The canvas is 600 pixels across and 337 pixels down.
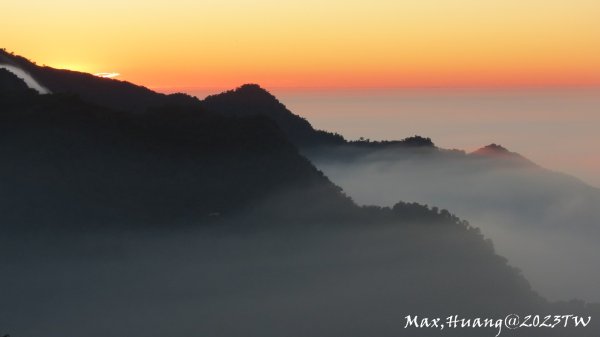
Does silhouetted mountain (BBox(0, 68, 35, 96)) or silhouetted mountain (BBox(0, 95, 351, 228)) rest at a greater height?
silhouetted mountain (BBox(0, 68, 35, 96))

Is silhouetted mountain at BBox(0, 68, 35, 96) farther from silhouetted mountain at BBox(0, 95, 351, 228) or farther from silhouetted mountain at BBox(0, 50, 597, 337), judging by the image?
silhouetted mountain at BBox(0, 95, 351, 228)

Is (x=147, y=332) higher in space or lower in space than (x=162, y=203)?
lower

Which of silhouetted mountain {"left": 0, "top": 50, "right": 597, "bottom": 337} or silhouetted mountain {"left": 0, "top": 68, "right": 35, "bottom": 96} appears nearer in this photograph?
silhouetted mountain {"left": 0, "top": 50, "right": 597, "bottom": 337}

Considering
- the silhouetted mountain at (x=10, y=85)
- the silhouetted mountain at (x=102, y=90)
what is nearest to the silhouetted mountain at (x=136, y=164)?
the silhouetted mountain at (x=10, y=85)

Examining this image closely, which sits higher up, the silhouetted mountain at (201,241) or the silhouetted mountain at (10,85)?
the silhouetted mountain at (10,85)

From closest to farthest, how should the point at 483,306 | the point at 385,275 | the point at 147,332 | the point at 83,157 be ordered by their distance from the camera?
the point at 147,332 → the point at 83,157 → the point at 385,275 → the point at 483,306

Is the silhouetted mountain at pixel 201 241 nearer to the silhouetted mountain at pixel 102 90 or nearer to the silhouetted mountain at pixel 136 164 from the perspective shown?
the silhouetted mountain at pixel 136 164

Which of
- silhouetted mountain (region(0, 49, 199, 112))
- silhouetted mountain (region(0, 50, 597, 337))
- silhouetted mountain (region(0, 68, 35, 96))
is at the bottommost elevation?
silhouetted mountain (region(0, 50, 597, 337))

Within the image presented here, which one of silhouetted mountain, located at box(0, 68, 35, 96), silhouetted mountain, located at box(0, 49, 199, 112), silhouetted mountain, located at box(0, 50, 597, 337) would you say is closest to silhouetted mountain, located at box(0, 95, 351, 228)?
silhouetted mountain, located at box(0, 50, 597, 337)

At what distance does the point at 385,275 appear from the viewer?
107375 mm

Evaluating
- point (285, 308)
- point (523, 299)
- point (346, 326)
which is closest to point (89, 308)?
point (285, 308)

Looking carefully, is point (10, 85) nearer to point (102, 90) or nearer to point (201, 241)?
point (201, 241)

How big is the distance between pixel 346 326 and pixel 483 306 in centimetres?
2574

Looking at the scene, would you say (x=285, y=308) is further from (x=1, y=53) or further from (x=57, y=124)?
(x=1, y=53)
